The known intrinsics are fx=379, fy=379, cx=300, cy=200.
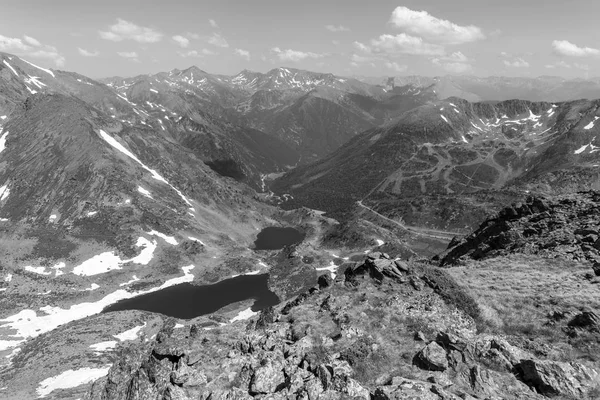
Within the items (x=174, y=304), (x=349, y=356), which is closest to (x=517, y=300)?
(x=349, y=356)

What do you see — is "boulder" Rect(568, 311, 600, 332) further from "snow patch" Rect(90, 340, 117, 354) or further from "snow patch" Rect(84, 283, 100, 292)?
"snow patch" Rect(84, 283, 100, 292)

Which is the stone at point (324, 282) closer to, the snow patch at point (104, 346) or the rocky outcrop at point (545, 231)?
the rocky outcrop at point (545, 231)

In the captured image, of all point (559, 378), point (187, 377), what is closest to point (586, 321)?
point (559, 378)

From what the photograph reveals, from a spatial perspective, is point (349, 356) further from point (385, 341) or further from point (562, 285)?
point (562, 285)

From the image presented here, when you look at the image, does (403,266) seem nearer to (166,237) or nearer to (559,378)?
(559,378)

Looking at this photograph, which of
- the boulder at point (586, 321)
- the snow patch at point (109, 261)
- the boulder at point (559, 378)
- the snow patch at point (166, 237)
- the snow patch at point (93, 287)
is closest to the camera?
the boulder at point (559, 378)

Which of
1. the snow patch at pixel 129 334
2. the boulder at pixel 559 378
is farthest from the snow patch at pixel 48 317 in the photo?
the boulder at pixel 559 378
